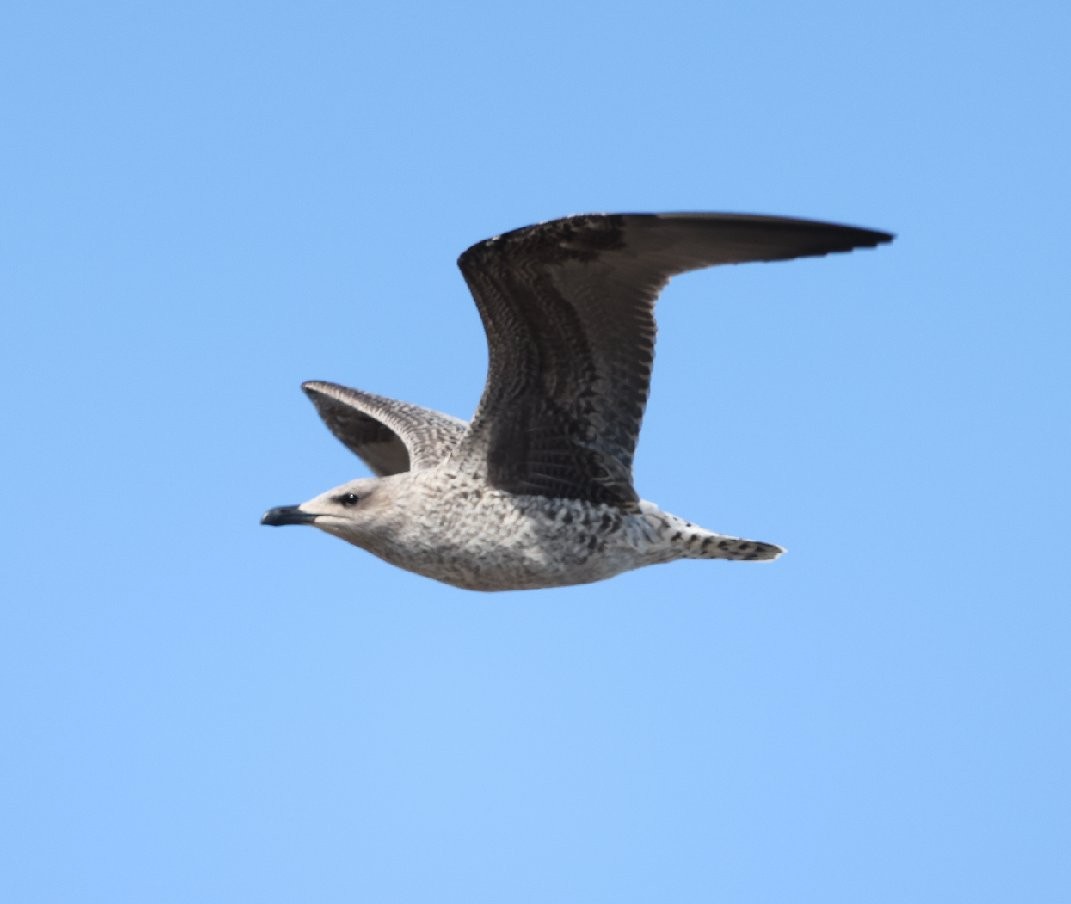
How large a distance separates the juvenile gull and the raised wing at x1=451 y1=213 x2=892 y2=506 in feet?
0.03

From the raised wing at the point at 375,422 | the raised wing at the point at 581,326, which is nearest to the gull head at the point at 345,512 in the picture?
the raised wing at the point at 581,326

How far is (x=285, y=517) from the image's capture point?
12102 millimetres

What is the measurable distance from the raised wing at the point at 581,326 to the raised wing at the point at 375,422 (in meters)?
2.42

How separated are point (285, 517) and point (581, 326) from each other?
97.5 inches

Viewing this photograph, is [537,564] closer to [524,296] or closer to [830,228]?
[524,296]

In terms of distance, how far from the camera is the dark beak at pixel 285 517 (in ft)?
39.7

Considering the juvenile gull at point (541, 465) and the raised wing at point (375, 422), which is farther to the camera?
Result: the raised wing at point (375, 422)

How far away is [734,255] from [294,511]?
3.69m

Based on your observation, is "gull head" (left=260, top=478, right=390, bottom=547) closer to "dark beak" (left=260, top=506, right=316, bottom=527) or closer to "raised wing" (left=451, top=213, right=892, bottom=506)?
"dark beak" (left=260, top=506, right=316, bottom=527)

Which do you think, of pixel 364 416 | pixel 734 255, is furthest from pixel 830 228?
pixel 364 416

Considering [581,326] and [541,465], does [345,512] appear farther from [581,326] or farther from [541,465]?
[581,326]

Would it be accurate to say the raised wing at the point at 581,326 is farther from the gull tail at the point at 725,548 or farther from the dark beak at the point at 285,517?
the dark beak at the point at 285,517

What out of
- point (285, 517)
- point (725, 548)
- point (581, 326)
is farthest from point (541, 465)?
point (285, 517)

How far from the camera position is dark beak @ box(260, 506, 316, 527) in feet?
39.7
